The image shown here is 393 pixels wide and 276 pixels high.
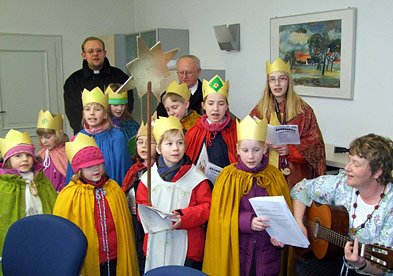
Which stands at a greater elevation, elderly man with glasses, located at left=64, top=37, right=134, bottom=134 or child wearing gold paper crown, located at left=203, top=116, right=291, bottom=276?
elderly man with glasses, located at left=64, top=37, right=134, bottom=134

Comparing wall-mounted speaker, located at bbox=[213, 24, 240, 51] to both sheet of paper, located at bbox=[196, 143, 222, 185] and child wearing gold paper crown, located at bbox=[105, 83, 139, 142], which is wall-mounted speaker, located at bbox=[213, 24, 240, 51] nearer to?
child wearing gold paper crown, located at bbox=[105, 83, 139, 142]

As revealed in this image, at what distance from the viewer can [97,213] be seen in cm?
250

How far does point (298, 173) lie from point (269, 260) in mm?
945

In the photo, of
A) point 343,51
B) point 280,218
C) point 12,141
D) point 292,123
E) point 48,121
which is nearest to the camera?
point 280,218

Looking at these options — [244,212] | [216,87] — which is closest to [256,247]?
[244,212]

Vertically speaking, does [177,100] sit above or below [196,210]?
above

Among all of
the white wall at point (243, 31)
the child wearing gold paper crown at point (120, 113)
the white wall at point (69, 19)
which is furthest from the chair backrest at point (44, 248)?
the white wall at point (69, 19)

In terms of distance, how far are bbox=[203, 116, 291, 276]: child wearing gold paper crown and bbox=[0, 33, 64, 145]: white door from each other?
535cm

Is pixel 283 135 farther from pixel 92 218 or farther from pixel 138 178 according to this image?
pixel 92 218

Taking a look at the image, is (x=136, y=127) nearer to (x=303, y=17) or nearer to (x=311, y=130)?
(x=311, y=130)

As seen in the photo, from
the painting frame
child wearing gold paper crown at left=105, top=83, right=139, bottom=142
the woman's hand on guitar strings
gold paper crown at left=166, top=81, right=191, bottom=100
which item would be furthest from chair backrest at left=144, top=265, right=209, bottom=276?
the painting frame

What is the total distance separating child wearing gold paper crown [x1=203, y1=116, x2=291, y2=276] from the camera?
2.48 metres

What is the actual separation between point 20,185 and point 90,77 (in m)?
2.34

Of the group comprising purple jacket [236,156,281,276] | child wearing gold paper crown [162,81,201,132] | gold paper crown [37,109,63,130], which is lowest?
purple jacket [236,156,281,276]
